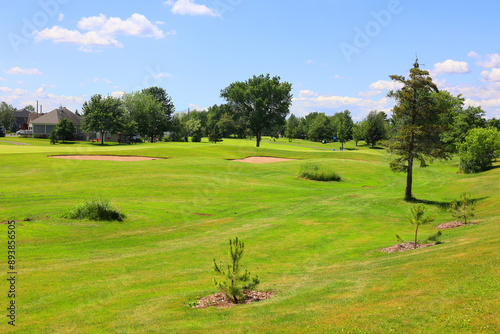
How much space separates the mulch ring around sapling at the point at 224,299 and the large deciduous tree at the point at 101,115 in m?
88.9

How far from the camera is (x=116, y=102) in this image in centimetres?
9900

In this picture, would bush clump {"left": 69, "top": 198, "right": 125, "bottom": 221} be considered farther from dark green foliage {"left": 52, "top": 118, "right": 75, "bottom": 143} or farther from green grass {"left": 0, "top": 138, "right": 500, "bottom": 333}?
dark green foliage {"left": 52, "top": 118, "right": 75, "bottom": 143}

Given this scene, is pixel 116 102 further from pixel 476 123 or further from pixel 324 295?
pixel 324 295

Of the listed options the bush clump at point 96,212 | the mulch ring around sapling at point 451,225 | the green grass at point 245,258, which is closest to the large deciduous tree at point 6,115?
the green grass at point 245,258

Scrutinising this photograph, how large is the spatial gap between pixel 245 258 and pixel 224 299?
5552 mm

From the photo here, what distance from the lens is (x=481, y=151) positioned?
5403 cm

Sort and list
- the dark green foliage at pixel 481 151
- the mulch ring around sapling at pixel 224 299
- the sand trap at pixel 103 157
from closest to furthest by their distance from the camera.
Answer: the mulch ring around sapling at pixel 224 299
the dark green foliage at pixel 481 151
the sand trap at pixel 103 157

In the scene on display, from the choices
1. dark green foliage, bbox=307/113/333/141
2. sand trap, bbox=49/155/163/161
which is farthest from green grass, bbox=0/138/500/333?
dark green foliage, bbox=307/113/333/141

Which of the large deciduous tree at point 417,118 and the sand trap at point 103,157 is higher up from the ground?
the large deciduous tree at point 417,118

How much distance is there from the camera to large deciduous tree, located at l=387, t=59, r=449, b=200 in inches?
1328

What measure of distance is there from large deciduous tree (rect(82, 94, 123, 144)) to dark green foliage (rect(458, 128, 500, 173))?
77.9 meters

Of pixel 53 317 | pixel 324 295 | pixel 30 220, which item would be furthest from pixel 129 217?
pixel 324 295

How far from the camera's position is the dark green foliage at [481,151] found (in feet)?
177

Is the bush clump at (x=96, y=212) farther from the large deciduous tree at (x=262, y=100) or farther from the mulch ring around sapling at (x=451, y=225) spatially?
the large deciduous tree at (x=262, y=100)
